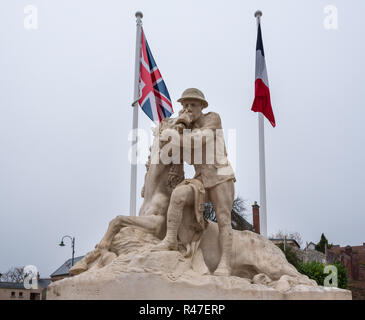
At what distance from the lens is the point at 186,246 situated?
6055 mm

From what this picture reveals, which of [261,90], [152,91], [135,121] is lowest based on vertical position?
[135,121]

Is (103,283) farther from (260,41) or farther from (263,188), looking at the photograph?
(260,41)

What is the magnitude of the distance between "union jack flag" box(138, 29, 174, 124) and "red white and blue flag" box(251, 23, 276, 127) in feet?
8.18

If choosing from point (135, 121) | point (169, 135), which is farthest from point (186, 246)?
point (135, 121)

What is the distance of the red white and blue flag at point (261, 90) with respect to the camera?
12.2 meters

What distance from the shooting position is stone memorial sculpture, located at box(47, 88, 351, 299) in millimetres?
5230

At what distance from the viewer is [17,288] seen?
36406 millimetres

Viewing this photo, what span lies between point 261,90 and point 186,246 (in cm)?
747

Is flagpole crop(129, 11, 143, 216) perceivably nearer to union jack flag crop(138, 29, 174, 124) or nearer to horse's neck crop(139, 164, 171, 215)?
union jack flag crop(138, 29, 174, 124)

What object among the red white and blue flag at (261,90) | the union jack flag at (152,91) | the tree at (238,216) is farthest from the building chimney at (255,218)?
the union jack flag at (152,91)

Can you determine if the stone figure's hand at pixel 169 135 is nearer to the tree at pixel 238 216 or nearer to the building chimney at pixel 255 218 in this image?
the tree at pixel 238 216

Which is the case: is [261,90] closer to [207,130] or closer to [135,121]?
[135,121]

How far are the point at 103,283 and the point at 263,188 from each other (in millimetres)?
7716

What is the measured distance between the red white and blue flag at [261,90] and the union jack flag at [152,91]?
8.18ft
